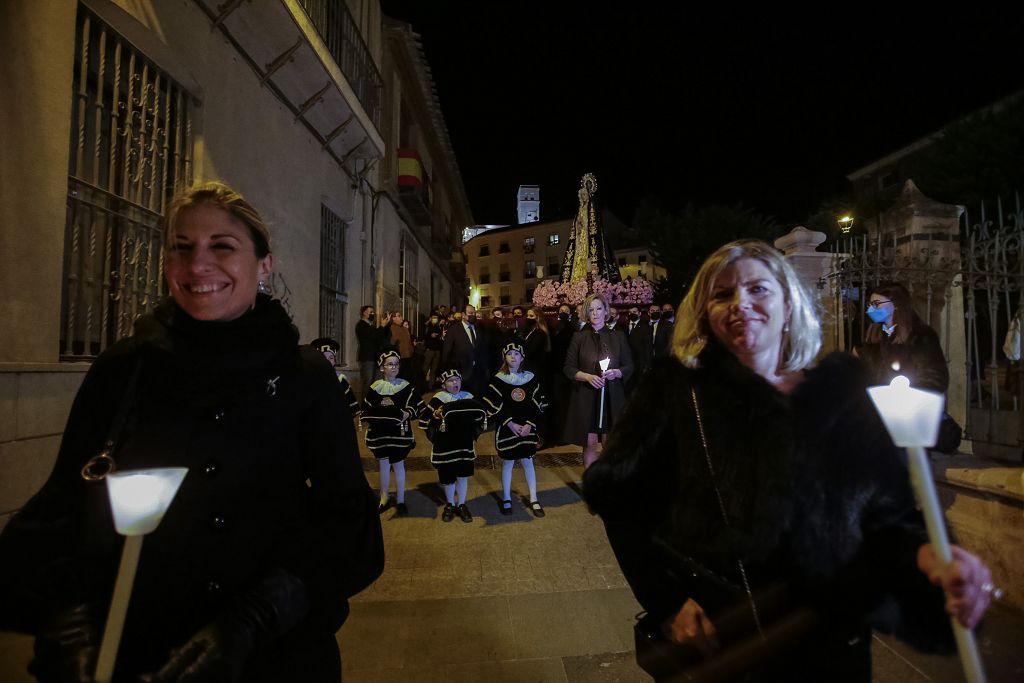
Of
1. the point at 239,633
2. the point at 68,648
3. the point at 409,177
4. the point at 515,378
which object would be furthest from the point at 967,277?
the point at 409,177

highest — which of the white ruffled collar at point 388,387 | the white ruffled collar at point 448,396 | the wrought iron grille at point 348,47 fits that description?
the wrought iron grille at point 348,47

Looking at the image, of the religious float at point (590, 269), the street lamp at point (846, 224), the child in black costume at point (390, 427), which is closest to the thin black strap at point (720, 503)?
the child in black costume at point (390, 427)

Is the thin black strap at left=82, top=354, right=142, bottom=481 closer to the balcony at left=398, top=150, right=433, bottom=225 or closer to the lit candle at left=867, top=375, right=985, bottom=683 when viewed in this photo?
the lit candle at left=867, top=375, right=985, bottom=683

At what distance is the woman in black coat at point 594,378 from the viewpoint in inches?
246

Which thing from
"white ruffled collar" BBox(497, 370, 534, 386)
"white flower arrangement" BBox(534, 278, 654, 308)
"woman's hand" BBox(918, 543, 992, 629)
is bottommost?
"woman's hand" BBox(918, 543, 992, 629)

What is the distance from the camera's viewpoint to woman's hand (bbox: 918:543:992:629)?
1103 millimetres

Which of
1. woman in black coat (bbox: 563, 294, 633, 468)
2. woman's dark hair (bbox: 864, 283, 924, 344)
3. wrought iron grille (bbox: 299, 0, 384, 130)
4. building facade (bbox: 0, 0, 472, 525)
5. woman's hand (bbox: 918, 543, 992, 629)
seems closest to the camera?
woman's hand (bbox: 918, 543, 992, 629)

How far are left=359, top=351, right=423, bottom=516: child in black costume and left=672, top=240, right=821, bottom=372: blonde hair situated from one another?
4.54m

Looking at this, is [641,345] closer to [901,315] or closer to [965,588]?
[901,315]

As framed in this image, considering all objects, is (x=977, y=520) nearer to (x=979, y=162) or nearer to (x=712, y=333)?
(x=712, y=333)

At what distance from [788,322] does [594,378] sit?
4.43 m

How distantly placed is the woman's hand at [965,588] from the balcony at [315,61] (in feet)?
26.6

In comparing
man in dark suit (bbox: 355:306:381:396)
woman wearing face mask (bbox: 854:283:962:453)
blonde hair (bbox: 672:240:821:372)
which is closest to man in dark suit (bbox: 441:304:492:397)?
man in dark suit (bbox: 355:306:381:396)

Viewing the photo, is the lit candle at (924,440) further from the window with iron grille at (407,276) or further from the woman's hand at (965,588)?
the window with iron grille at (407,276)
